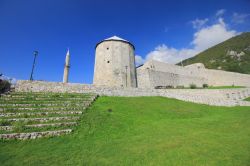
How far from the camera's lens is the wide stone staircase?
9398 mm

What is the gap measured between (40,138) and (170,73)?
37.5m

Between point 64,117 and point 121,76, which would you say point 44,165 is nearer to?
point 64,117

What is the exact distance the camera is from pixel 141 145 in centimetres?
793

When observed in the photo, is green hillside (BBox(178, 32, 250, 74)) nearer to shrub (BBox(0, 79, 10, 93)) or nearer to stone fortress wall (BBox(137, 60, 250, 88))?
stone fortress wall (BBox(137, 60, 250, 88))

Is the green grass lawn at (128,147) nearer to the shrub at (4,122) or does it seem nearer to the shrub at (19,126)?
the shrub at (19,126)

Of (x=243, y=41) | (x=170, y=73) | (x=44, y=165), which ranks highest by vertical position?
(x=243, y=41)

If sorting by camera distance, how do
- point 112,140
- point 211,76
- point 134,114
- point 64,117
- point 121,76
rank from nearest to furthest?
point 112,140, point 64,117, point 134,114, point 121,76, point 211,76

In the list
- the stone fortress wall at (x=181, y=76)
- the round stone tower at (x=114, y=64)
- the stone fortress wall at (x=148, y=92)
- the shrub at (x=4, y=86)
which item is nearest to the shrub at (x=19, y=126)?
the shrub at (x=4, y=86)

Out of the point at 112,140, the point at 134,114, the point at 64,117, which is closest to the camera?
the point at 112,140

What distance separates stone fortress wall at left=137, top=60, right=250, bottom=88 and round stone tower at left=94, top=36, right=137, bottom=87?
4451 millimetres

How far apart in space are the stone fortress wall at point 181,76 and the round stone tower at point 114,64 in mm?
4451

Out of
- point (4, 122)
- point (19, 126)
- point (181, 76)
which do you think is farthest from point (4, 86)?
point (181, 76)

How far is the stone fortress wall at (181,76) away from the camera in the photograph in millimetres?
36972

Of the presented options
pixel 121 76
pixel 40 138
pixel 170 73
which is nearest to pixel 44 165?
pixel 40 138
